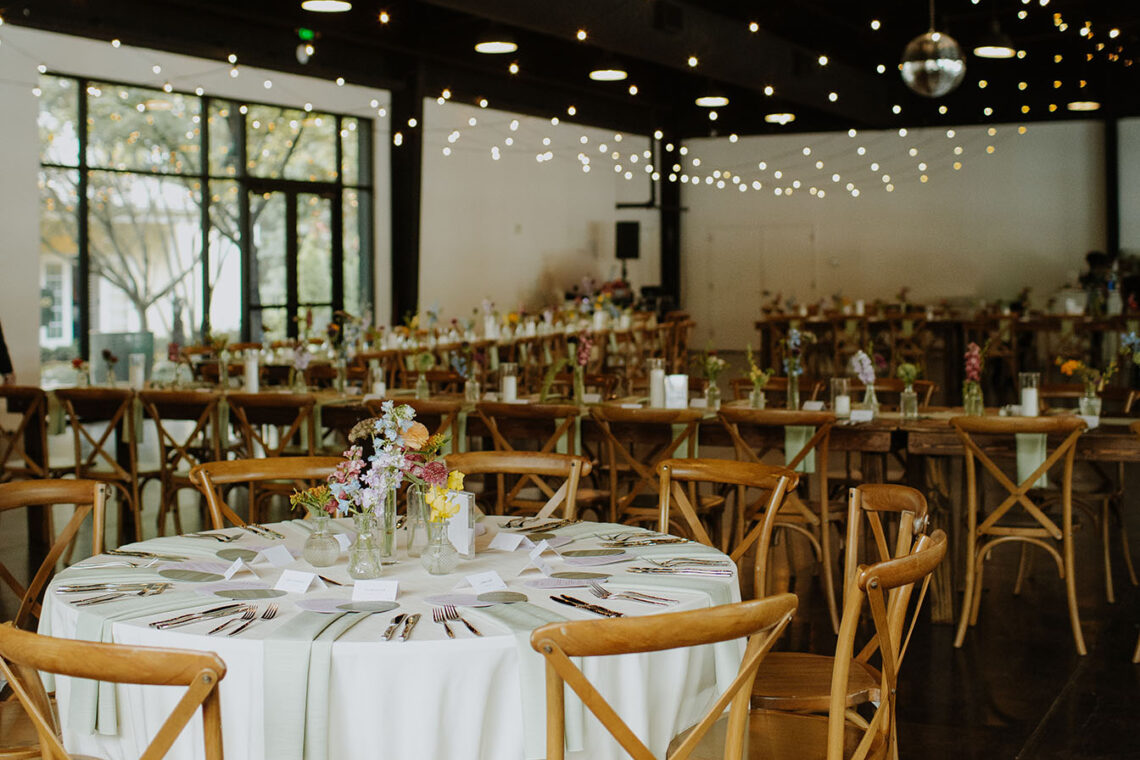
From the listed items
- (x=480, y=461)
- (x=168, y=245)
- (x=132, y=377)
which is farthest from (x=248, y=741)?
(x=168, y=245)

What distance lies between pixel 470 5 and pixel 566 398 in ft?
13.6

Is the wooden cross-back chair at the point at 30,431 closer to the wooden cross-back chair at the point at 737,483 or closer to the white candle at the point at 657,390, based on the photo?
the white candle at the point at 657,390

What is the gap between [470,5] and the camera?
→ 956cm

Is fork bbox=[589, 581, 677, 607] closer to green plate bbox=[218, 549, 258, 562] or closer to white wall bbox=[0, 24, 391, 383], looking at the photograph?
green plate bbox=[218, 549, 258, 562]

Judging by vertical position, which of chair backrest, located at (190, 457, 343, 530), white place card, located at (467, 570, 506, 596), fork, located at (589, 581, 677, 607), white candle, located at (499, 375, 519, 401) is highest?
white candle, located at (499, 375, 519, 401)

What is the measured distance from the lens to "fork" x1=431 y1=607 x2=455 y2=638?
226 cm

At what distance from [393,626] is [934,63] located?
5894 millimetres

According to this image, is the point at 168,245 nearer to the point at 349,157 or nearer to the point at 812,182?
the point at 349,157

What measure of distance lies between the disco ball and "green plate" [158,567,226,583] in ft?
18.5

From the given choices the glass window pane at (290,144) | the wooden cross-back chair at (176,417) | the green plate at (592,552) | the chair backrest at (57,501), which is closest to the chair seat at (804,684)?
the green plate at (592,552)

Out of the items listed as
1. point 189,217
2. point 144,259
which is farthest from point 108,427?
point 189,217

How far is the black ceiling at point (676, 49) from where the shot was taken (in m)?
11.1

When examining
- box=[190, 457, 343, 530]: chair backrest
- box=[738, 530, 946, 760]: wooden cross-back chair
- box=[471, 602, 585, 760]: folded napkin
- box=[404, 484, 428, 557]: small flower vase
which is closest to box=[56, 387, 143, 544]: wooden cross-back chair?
box=[190, 457, 343, 530]: chair backrest

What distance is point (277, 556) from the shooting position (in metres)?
2.89
